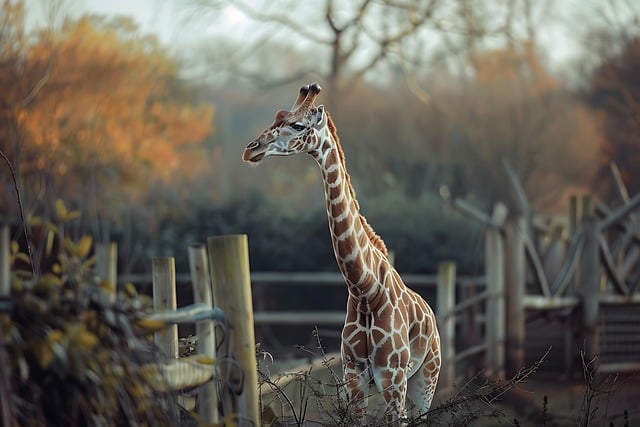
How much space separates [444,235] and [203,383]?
11.4 metres

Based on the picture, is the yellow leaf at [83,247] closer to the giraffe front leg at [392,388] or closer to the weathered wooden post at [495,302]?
the giraffe front leg at [392,388]

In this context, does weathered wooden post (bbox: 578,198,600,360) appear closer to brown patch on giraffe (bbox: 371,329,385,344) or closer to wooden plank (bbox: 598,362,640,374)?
wooden plank (bbox: 598,362,640,374)

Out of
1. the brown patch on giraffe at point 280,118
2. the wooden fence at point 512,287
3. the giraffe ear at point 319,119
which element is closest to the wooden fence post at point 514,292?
the wooden fence at point 512,287

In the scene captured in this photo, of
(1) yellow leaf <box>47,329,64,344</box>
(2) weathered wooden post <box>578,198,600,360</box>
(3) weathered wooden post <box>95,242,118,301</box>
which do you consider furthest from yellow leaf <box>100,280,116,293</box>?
(2) weathered wooden post <box>578,198,600,360</box>

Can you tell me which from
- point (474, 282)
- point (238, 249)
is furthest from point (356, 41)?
point (238, 249)

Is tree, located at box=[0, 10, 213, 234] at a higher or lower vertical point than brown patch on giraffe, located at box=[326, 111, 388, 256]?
higher

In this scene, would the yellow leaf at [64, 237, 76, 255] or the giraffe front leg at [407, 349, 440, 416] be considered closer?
the yellow leaf at [64, 237, 76, 255]

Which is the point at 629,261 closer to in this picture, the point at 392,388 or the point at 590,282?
the point at 590,282

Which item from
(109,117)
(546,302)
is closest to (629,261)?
(546,302)

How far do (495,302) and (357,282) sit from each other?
5.71 meters

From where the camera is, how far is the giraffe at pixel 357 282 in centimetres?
530

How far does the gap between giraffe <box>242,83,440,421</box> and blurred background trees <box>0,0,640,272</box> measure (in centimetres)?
850

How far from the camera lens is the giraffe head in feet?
16.5

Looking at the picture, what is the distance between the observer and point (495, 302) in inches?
428
